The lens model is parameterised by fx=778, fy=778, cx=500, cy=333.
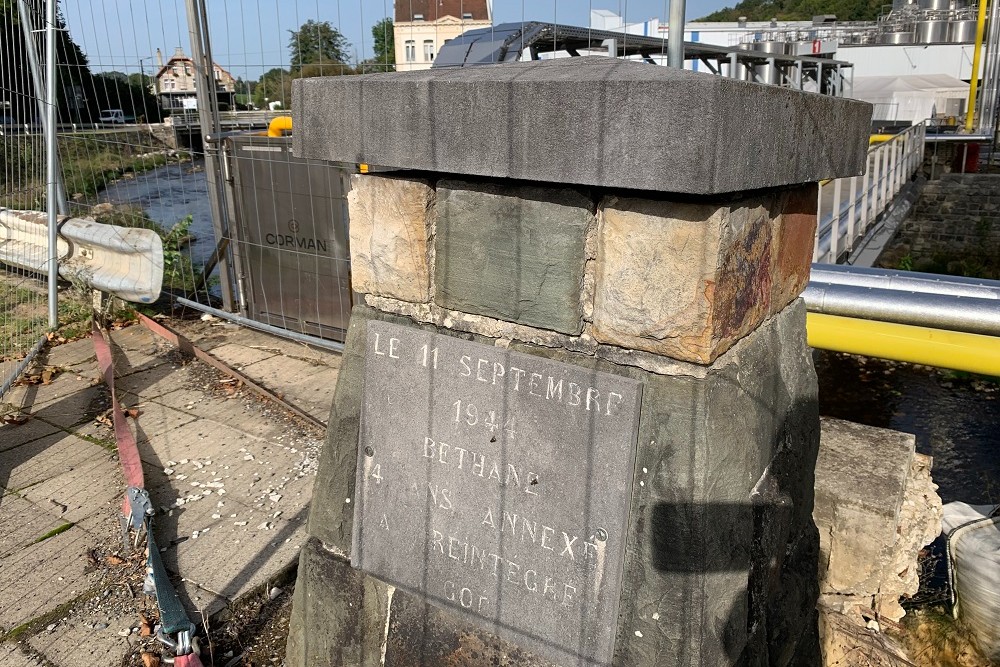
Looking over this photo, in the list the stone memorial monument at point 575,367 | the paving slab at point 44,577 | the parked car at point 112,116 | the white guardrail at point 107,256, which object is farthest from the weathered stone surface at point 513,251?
the parked car at point 112,116

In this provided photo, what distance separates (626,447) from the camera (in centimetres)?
167

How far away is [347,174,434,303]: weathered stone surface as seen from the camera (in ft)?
6.23

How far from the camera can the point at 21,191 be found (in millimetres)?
7230

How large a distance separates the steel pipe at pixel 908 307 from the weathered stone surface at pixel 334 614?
74.7 inches

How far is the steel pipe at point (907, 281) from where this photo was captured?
2809 mm

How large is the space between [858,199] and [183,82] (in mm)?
5963

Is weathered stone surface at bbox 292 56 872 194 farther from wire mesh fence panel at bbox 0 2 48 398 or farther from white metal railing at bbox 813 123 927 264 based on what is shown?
wire mesh fence panel at bbox 0 2 48 398

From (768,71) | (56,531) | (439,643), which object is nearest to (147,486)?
(56,531)

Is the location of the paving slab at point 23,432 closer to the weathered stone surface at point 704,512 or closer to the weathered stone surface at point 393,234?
the weathered stone surface at point 393,234

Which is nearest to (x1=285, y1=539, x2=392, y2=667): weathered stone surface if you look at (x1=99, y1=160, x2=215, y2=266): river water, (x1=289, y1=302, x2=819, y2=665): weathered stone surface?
(x1=289, y1=302, x2=819, y2=665): weathered stone surface

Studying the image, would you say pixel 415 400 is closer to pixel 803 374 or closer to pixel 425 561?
pixel 425 561

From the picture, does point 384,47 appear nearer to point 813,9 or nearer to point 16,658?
point 16,658

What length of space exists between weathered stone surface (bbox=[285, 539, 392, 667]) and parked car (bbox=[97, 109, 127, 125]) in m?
6.17

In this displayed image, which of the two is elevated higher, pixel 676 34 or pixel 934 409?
pixel 676 34
